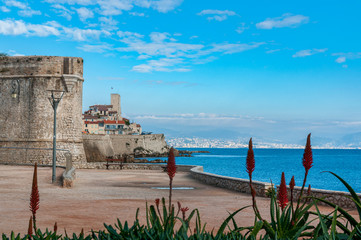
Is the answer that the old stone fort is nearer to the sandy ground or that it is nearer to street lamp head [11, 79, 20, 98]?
street lamp head [11, 79, 20, 98]

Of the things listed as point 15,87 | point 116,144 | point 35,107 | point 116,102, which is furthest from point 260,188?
point 116,102

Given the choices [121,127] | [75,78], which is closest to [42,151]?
[75,78]

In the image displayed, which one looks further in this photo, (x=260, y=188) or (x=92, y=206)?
(x=260, y=188)

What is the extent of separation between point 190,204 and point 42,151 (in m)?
23.8

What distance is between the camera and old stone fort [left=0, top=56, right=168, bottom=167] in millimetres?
32750

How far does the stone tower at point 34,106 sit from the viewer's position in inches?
1289

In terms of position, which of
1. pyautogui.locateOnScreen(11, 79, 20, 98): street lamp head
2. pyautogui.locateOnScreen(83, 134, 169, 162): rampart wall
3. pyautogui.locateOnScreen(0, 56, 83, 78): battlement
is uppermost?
pyautogui.locateOnScreen(0, 56, 83, 78): battlement

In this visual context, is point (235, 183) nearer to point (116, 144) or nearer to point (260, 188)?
point (260, 188)

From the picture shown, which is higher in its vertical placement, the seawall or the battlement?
the battlement

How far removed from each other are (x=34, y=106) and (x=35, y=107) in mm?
111

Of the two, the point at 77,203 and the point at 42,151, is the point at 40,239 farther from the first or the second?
the point at 42,151

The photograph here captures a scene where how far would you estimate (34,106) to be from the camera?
32844 mm

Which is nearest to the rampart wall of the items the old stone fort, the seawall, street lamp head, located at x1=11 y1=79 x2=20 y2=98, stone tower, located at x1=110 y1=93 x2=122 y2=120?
the old stone fort

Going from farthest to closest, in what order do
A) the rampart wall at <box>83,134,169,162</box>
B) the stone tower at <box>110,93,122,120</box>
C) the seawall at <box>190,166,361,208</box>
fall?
the stone tower at <box>110,93,122,120</box>, the rampart wall at <box>83,134,169,162</box>, the seawall at <box>190,166,361,208</box>
